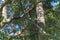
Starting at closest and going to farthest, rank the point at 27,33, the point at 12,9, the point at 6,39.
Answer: the point at 6,39, the point at 27,33, the point at 12,9

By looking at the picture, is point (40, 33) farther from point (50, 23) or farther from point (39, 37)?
point (50, 23)

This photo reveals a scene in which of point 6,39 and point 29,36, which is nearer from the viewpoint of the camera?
point 6,39

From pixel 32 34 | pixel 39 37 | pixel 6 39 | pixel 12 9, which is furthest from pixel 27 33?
pixel 6 39

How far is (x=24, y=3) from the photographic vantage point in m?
6.26

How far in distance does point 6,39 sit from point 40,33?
1.36 m

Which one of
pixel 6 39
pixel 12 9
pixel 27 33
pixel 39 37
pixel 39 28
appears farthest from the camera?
pixel 12 9

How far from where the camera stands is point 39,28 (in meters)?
5.41

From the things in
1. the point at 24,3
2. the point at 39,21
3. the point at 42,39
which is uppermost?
the point at 24,3

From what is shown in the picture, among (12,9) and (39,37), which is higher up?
(12,9)

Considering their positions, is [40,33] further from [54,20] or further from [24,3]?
[54,20]

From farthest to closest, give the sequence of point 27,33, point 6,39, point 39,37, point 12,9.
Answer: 1. point 12,9
2. point 27,33
3. point 39,37
4. point 6,39

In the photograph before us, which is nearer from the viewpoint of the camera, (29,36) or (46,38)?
(46,38)

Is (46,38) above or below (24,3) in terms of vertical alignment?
below

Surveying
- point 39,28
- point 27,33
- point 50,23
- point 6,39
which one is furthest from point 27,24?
point 6,39
